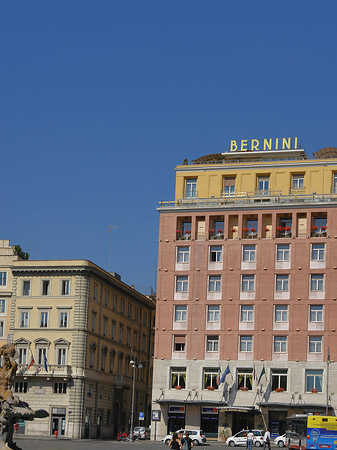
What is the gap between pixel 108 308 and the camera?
120 m

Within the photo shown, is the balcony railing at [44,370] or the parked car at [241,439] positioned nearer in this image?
the parked car at [241,439]

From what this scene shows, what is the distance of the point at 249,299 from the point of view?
102 meters

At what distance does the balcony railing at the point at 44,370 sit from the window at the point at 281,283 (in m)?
27.5

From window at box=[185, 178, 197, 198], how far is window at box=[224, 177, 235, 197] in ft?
12.8

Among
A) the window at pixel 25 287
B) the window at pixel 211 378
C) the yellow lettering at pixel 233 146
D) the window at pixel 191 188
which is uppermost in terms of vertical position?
the yellow lettering at pixel 233 146

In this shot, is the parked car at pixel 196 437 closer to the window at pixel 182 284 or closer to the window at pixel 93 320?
the window at pixel 182 284

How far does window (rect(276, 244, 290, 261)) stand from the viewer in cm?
10191

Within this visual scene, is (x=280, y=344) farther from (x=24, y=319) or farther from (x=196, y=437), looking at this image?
(x=24, y=319)

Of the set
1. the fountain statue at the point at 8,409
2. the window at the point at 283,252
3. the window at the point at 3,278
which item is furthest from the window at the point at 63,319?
the fountain statue at the point at 8,409

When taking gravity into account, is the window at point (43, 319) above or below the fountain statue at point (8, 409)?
above

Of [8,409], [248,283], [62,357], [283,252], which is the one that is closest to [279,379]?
[248,283]

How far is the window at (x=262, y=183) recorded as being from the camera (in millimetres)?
107562

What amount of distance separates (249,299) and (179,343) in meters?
9.79

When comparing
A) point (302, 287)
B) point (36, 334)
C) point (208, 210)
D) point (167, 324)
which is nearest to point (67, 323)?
point (36, 334)
